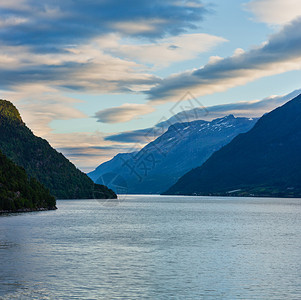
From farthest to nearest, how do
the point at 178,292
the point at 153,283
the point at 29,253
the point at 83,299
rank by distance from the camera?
1. the point at 29,253
2. the point at 153,283
3. the point at 178,292
4. the point at 83,299

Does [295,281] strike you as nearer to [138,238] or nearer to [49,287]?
[49,287]

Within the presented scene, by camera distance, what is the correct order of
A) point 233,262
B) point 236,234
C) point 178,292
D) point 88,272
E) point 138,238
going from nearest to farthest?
1. point 178,292
2. point 88,272
3. point 233,262
4. point 138,238
5. point 236,234

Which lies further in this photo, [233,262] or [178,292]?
[233,262]

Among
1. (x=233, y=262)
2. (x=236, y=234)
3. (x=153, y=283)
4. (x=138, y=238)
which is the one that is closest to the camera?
(x=153, y=283)

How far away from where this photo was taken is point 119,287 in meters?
57.4

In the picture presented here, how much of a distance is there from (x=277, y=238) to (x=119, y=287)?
7451 cm

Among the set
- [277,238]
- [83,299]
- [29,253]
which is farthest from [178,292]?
[277,238]

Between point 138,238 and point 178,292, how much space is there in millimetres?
63440

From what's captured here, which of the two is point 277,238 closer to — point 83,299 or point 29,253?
point 29,253

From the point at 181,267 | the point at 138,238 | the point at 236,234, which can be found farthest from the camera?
the point at 236,234

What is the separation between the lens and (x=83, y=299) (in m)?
50.5

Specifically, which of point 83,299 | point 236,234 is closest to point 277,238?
point 236,234

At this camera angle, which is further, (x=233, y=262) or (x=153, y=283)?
(x=233, y=262)

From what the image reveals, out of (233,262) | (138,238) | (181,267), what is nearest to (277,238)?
(138,238)
